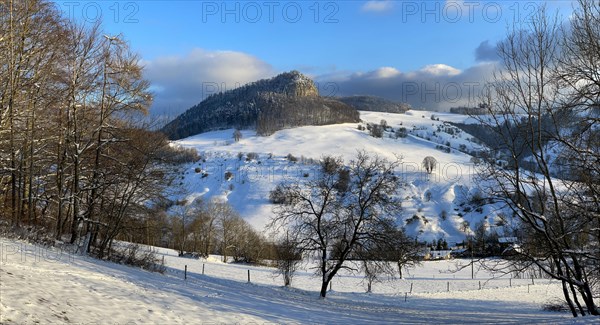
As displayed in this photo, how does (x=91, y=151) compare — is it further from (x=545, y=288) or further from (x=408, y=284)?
(x=545, y=288)

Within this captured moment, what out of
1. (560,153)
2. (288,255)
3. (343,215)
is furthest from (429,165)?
(560,153)

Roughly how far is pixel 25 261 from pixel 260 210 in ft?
333

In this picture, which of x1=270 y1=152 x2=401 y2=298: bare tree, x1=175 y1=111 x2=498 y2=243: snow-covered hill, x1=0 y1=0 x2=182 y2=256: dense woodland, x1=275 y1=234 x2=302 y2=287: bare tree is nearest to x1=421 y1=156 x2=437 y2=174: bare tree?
x1=175 y1=111 x2=498 y2=243: snow-covered hill

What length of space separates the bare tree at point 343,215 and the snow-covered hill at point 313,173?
2490 inches

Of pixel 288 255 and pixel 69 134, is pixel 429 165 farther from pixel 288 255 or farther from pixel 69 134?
pixel 69 134

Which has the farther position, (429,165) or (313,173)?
(429,165)

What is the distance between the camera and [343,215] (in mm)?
26562

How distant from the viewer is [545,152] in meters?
13.9

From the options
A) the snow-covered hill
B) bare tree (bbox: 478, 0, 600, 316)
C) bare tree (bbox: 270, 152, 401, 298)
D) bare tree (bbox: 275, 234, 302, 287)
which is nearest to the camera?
bare tree (bbox: 478, 0, 600, 316)

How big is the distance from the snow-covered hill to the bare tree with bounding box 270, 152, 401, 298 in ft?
207

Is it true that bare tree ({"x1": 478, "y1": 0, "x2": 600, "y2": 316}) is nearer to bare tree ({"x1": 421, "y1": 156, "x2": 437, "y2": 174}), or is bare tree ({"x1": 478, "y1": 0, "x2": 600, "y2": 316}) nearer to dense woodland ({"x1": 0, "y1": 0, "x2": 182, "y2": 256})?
dense woodland ({"x1": 0, "y1": 0, "x2": 182, "y2": 256})

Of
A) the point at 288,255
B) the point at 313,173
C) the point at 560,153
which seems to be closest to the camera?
the point at 560,153

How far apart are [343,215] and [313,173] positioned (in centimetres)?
10420

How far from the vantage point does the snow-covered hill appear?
369 feet
